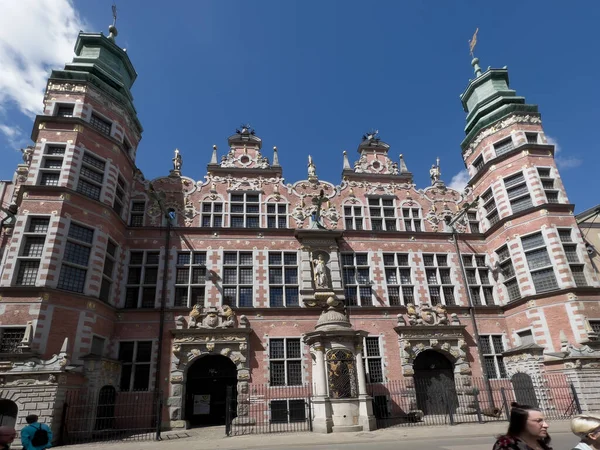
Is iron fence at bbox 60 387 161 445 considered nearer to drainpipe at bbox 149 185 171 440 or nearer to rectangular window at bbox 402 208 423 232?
drainpipe at bbox 149 185 171 440

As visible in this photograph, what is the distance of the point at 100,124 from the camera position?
21766mm

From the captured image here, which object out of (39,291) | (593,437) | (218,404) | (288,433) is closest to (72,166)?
(39,291)

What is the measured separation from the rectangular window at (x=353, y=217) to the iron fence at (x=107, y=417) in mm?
14482

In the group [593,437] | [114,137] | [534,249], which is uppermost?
[114,137]

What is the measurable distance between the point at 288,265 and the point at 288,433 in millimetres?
9307

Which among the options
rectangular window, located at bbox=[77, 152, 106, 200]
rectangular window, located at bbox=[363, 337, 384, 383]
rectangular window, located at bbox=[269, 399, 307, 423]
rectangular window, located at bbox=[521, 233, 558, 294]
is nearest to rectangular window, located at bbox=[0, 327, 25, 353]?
rectangular window, located at bbox=[77, 152, 106, 200]

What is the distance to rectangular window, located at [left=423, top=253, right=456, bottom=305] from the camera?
75.8 ft

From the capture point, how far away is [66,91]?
21016mm

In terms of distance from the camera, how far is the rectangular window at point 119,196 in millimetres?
21705

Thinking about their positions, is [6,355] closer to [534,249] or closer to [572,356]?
[572,356]

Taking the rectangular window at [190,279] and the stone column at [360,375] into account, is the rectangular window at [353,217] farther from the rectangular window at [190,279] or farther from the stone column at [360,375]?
the stone column at [360,375]

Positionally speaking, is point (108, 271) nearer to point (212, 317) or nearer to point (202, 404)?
point (212, 317)

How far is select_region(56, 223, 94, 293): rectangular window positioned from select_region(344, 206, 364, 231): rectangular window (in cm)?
1471

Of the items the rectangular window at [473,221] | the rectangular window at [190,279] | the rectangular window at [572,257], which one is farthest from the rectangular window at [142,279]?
the rectangular window at [572,257]
